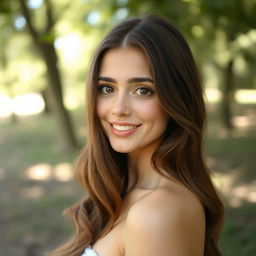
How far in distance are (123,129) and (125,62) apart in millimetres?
258

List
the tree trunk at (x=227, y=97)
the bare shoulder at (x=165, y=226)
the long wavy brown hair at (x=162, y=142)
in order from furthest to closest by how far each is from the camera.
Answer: the tree trunk at (x=227, y=97) < the long wavy brown hair at (x=162, y=142) < the bare shoulder at (x=165, y=226)

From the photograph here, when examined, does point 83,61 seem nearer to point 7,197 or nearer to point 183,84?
point 7,197

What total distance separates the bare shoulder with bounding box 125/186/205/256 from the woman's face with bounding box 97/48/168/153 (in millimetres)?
272

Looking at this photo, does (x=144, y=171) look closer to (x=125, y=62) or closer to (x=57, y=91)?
(x=125, y=62)

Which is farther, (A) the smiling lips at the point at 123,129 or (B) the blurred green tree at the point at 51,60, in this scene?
(B) the blurred green tree at the point at 51,60

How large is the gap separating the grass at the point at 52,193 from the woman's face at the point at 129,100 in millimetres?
3088

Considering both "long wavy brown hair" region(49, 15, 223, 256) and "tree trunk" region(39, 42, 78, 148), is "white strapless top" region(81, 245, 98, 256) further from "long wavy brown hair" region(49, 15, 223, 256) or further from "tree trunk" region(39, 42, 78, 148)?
"tree trunk" region(39, 42, 78, 148)

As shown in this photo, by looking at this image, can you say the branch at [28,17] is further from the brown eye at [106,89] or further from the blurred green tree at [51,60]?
the brown eye at [106,89]

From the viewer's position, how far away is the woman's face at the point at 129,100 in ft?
4.93

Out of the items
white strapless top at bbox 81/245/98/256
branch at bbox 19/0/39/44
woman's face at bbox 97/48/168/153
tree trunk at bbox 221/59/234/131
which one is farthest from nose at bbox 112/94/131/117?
tree trunk at bbox 221/59/234/131

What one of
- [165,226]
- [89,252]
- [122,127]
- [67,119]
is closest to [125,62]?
[122,127]

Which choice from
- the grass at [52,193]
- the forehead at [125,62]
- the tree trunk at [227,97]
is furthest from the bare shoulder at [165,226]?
the tree trunk at [227,97]

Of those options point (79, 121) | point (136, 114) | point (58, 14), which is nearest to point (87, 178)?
point (136, 114)

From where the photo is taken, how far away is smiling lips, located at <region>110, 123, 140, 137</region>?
156 centimetres
